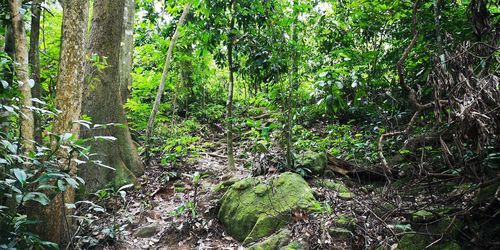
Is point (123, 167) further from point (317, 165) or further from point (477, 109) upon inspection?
point (477, 109)

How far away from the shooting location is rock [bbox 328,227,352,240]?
12.7 ft

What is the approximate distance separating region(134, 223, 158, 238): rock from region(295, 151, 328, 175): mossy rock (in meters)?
2.48

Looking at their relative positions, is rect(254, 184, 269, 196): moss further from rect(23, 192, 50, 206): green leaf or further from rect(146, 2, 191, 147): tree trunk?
rect(146, 2, 191, 147): tree trunk

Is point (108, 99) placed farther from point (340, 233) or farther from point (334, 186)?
point (340, 233)

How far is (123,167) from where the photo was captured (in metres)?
6.78

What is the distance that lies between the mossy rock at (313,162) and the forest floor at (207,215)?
0.65 ft

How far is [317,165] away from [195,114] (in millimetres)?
7559

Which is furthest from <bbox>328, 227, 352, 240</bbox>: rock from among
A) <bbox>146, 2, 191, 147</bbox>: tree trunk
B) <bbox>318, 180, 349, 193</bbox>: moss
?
<bbox>146, 2, 191, 147</bbox>: tree trunk

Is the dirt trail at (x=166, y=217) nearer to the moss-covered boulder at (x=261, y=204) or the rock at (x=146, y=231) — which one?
the rock at (x=146, y=231)


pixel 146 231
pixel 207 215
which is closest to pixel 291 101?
pixel 207 215

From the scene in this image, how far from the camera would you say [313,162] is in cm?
584

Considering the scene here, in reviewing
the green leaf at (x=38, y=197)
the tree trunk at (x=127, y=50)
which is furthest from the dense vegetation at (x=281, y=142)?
the tree trunk at (x=127, y=50)

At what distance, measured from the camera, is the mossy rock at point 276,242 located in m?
4.04

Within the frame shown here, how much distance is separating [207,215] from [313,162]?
6.32ft
